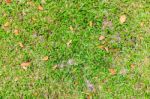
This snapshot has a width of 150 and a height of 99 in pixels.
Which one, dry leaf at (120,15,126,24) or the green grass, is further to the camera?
dry leaf at (120,15,126,24)

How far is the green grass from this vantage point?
4793 mm

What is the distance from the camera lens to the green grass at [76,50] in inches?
189

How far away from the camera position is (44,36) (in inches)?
197

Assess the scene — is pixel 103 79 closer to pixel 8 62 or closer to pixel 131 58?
pixel 131 58

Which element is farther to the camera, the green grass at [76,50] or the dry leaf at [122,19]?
the dry leaf at [122,19]

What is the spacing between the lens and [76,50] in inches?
193

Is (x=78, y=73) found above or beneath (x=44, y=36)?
beneath

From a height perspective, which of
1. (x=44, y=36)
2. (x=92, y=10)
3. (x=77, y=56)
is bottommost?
(x=77, y=56)

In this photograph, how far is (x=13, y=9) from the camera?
202 inches

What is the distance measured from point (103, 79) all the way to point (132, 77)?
45 cm

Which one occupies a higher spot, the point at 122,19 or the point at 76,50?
the point at 122,19

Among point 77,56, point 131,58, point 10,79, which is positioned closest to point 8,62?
point 10,79

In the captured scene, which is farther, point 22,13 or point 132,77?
point 22,13

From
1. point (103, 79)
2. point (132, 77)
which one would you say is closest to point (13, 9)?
point (103, 79)
